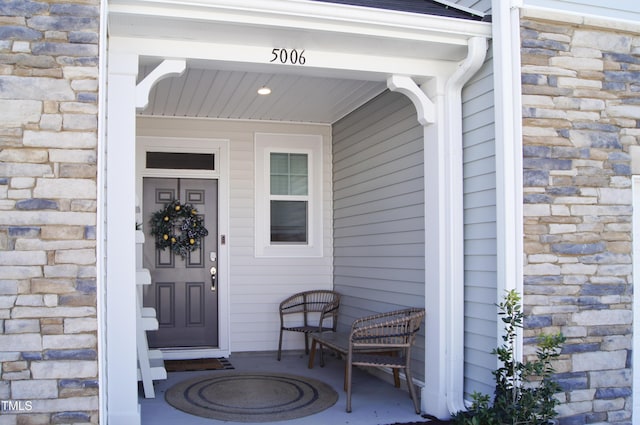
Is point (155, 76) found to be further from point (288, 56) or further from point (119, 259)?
point (119, 259)

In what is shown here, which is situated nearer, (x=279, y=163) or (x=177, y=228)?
(x=177, y=228)

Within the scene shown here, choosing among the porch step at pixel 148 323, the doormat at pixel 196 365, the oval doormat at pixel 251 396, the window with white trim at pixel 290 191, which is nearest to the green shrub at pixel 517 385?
the oval doormat at pixel 251 396

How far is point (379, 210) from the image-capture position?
608cm

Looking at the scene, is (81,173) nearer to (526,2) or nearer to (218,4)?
(218,4)

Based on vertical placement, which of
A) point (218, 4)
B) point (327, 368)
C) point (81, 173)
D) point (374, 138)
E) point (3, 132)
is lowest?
point (327, 368)

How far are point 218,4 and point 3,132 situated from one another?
1.41 metres

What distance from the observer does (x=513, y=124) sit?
4215 mm

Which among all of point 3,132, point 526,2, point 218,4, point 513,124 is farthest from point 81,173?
point 526,2

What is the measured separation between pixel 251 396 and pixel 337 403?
0.73 meters

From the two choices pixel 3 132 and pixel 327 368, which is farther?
pixel 327 368

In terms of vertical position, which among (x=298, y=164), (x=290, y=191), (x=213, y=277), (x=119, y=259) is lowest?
(x=213, y=277)

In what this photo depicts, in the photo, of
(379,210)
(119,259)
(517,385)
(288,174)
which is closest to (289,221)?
(288,174)

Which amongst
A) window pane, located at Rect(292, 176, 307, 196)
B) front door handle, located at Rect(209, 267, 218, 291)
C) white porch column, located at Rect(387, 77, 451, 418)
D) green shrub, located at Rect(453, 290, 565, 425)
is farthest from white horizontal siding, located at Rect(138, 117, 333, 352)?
green shrub, located at Rect(453, 290, 565, 425)

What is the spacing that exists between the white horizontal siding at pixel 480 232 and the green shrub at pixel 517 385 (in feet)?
0.83
